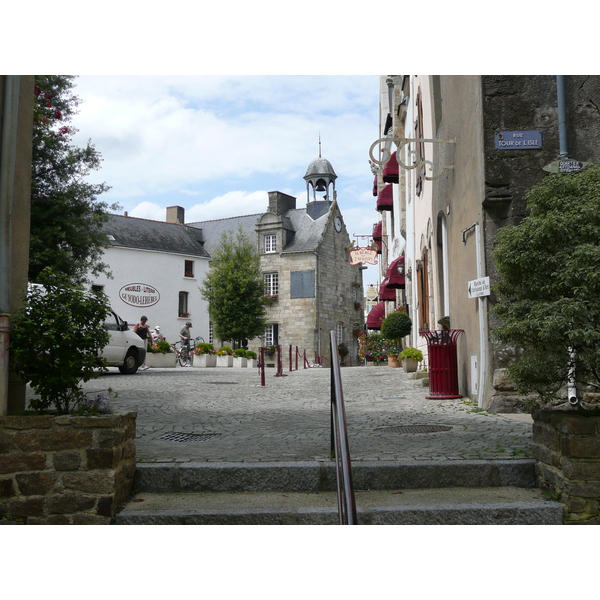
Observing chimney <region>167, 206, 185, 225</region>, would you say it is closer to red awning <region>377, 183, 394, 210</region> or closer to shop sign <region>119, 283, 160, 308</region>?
shop sign <region>119, 283, 160, 308</region>

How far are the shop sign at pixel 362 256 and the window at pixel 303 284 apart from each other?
12.5 meters

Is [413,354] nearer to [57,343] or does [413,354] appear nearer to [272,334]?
[57,343]

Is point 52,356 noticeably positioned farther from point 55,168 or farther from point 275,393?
point 55,168

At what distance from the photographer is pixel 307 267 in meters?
41.7

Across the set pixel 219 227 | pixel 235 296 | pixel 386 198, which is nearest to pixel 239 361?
pixel 386 198

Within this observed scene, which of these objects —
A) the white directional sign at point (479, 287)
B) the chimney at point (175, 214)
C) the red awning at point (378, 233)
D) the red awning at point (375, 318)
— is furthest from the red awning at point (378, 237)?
the white directional sign at point (479, 287)

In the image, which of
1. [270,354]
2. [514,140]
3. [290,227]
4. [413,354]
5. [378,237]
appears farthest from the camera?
[290,227]

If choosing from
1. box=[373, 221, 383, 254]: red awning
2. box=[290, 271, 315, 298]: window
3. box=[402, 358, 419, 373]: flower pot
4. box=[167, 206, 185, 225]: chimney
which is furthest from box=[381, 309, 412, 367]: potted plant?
box=[167, 206, 185, 225]: chimney

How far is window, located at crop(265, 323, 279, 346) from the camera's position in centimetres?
4192

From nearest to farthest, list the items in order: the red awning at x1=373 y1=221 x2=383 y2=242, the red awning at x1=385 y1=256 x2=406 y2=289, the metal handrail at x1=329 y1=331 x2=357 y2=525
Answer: the metal handrail at x1=329 y1=331 x2=357 y2=525 → the red awning at x1=385 y1=256 x2=406 y2=289 → the red awning at x1=373 y1=221 x2=383 y2=242

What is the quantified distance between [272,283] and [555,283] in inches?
1503

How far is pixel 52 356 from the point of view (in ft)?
15.3

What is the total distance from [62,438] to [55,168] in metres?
13.0

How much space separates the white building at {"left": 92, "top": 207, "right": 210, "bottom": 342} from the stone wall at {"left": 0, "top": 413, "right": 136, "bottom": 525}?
32.6 m
